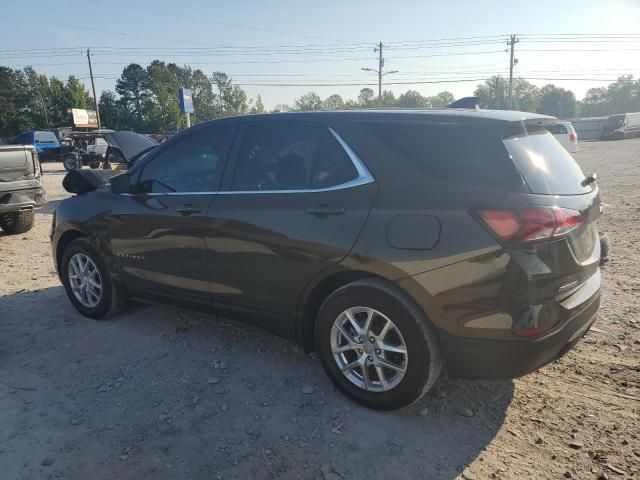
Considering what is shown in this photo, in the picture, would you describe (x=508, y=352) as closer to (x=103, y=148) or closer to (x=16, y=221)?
(x=16, y=221)

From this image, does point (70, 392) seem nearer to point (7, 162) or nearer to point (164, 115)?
point (7, 162)

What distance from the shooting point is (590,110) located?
96312mm

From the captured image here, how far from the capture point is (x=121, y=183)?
13.3 ft

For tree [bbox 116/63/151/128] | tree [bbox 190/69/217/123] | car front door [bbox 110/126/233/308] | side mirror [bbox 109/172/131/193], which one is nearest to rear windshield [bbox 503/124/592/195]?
car front door [bbox 110/126/233/308]

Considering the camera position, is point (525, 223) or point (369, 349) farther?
point (369, 349)

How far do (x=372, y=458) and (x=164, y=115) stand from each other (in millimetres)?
82498

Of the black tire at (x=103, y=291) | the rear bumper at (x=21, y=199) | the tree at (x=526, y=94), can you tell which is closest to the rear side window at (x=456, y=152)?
the black tire at (x=103, y=291)

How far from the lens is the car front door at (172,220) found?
11.4ft

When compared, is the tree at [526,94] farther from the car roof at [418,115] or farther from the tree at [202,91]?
the car roof at [418,115]

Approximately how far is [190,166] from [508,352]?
2629 mm

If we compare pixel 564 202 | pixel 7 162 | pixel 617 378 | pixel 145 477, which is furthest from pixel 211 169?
pixel 7 162

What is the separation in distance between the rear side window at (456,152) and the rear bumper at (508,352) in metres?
0.79

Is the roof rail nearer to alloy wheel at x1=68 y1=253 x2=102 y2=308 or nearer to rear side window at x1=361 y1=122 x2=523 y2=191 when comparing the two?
rear side window at x1=361 y1=122 x2=523 y2=191

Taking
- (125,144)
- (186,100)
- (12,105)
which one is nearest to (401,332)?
(125,144)
